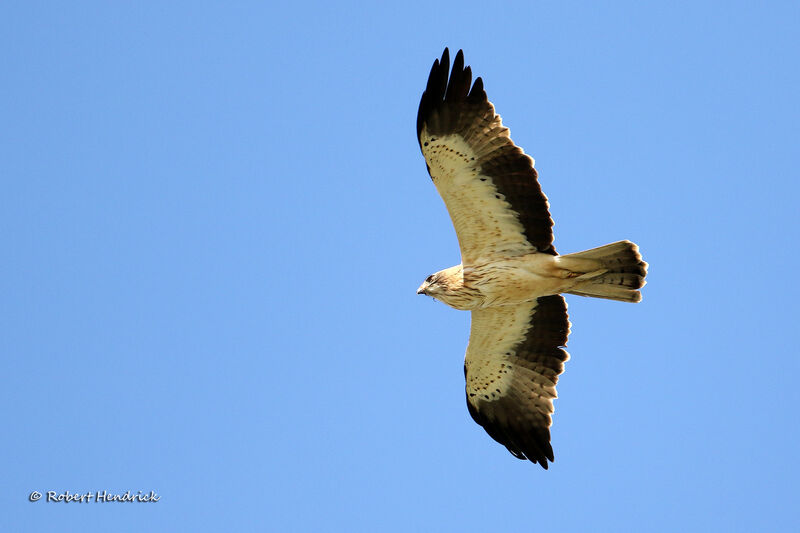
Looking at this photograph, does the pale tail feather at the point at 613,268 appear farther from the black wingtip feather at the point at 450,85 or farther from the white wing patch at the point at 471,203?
the black wingtip feather at the point at 450,85

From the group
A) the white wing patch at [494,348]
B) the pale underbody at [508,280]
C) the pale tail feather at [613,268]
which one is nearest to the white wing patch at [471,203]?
the pale underbody at [508,280]

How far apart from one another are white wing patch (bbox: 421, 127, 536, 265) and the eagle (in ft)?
0.03

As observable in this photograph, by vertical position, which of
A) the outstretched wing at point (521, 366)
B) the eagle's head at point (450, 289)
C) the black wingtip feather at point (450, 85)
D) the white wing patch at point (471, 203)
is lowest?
the outstretched wing at point (521, 366)

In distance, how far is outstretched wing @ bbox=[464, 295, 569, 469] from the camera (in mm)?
9750

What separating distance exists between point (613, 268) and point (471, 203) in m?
1.55

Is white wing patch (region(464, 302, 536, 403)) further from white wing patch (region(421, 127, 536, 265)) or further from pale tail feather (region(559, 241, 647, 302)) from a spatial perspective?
pale tail feather (region(559, 241, 647, 302))

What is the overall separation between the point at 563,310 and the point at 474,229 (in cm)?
154

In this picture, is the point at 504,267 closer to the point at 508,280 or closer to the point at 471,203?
the point at 508,280

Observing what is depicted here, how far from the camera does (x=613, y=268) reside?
28.4ft

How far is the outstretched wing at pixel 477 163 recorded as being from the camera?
839 cm

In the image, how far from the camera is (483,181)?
8.58 meters

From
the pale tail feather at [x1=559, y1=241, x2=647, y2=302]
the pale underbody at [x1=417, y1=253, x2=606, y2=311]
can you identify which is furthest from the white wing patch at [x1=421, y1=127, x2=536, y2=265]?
the pale tail feather at [x1=559, y1=241, x2=647, y2=302]

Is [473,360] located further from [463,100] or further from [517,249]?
[463,100]

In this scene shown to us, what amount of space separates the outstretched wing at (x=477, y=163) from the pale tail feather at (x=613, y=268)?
40 centimetres
